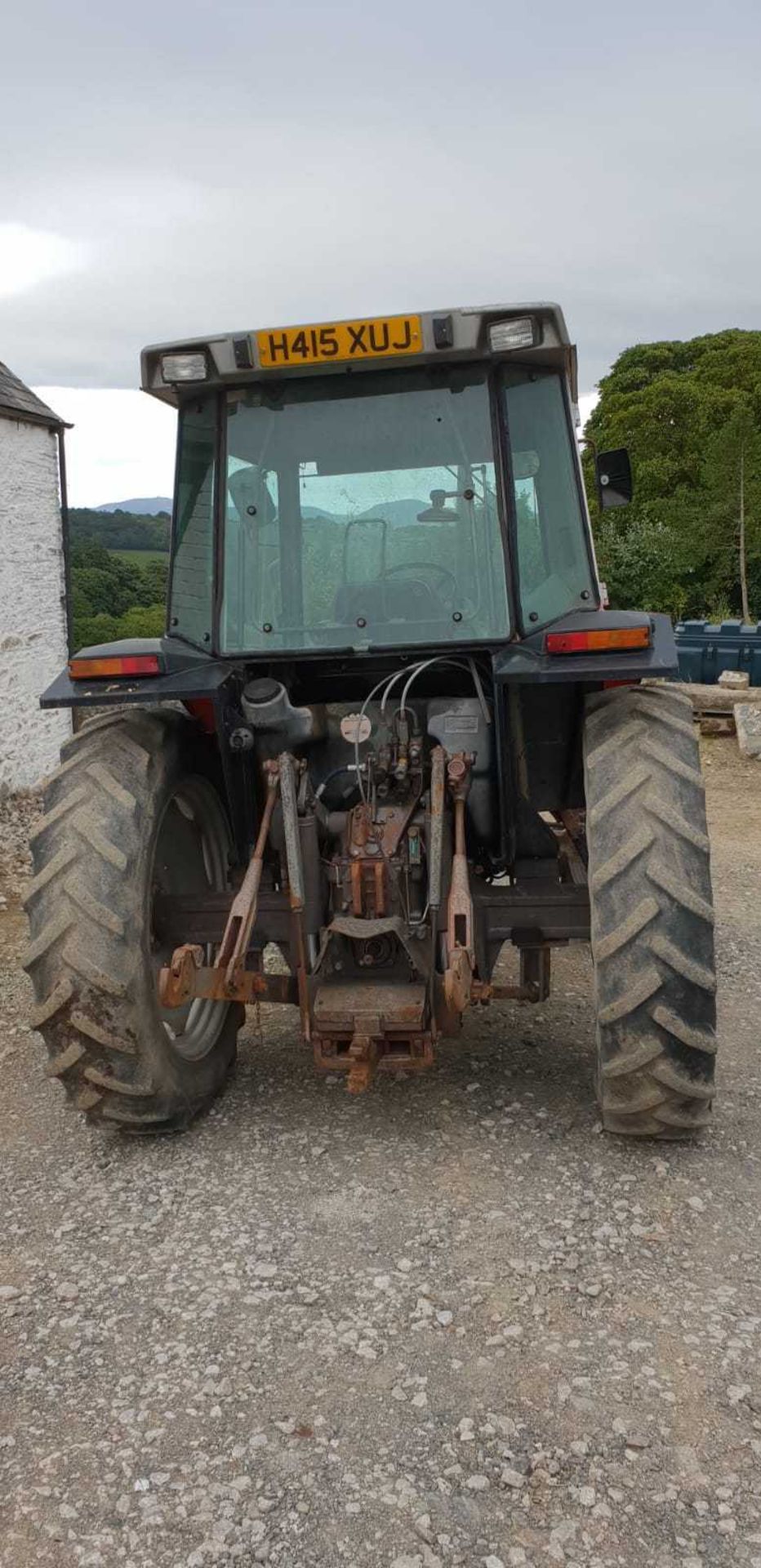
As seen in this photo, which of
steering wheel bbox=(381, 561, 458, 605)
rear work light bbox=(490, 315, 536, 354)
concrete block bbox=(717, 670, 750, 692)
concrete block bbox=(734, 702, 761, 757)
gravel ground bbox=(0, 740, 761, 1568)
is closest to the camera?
gravel ground bbox=(0, 740, 761, 1568)

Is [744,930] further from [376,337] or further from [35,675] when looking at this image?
[35,675]

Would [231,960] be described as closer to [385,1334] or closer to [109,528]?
[385,1334]

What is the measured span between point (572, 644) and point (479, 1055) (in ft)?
5.91

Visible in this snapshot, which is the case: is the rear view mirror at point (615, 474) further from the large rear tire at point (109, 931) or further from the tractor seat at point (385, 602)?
the large rear tire at point (109, 931)

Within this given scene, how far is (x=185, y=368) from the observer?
4281 millimetres

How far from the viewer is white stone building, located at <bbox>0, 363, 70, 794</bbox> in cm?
1128

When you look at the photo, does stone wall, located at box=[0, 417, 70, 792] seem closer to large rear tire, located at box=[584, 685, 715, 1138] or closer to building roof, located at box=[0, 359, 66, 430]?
building roof, located at box=[0, 359, 66, 430]

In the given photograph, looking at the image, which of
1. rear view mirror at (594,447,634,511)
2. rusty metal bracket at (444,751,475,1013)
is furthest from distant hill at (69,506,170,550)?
rusty metal bracket at (444,751,475,1013)

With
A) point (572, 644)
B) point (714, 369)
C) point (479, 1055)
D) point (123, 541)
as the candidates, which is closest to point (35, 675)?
point (479, 1055)

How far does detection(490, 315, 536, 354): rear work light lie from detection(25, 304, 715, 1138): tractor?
0.03 metres

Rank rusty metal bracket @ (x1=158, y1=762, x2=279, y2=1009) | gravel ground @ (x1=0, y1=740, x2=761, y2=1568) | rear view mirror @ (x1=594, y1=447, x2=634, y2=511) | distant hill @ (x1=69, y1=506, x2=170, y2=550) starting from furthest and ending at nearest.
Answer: distant hill @ (x1=69, y1=506, x2=170, y2=550)
rear view mirror @ (x1=594, y1=447, x2=634, y2=511)
rusty metal bracket @ (x1=158, y1=762, x2=279, y2=1009)
gravel ground @ (x1=0, y1=740, x2=761, y2=1568)

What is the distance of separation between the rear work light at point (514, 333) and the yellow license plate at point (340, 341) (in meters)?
0.24

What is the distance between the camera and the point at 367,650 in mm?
4301

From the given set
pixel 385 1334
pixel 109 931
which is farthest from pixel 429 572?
pixel 385 1334
